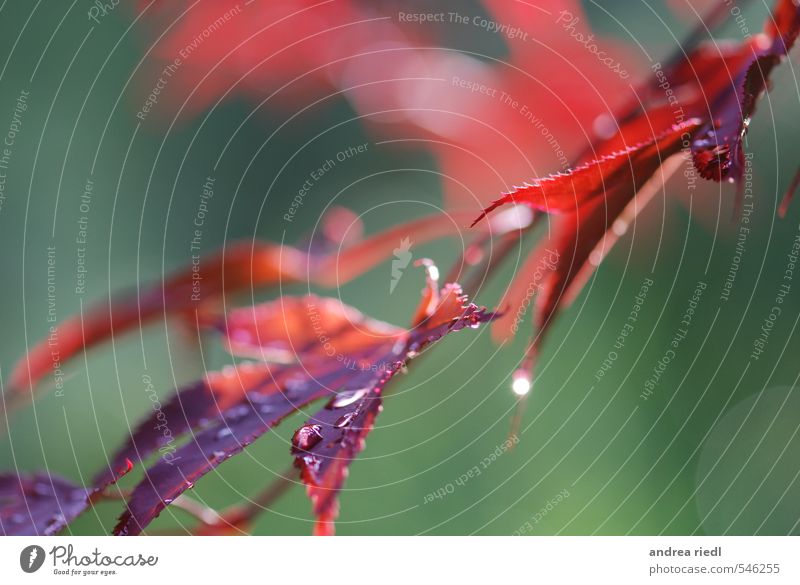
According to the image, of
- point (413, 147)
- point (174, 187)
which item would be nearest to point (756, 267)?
point (413, 147)

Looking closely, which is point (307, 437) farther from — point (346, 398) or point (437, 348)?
point (437, 348)

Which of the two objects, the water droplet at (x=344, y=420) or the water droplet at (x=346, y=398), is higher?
the water droplet at (x=346, y=398)

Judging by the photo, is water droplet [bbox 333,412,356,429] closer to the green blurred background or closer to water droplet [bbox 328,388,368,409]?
water droplet [bbox 328,388,368,409]

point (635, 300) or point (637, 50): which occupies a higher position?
point (637, 50)

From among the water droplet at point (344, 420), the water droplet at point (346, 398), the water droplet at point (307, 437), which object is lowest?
the water droplet at point (307, 437)

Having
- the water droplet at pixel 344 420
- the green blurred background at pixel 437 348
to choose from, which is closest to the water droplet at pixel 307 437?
the water droplet at pixel 344 420

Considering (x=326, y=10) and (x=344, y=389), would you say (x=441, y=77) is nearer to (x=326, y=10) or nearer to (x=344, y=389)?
(x=326, y=10)

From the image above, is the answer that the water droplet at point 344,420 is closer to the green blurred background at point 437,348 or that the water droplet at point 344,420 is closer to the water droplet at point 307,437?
the water droplet at point 307,437
